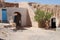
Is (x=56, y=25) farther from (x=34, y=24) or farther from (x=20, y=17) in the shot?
(x=20, y=17)

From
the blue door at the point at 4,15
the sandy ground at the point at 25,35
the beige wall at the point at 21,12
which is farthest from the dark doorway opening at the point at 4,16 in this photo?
the sandy ground at the point at 25,35

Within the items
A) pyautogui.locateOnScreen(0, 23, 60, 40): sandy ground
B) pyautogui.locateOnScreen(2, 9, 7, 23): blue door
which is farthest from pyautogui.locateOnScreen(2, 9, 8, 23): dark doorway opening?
pyautogui.locateOnScreen(0, 23, 60, 40): sandy ground

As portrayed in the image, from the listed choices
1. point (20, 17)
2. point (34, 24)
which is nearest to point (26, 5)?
point (20, 17)

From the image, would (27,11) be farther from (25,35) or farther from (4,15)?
(25,35)

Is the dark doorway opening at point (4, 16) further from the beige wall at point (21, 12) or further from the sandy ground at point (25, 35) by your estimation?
the sandy ground at point (25, 35)

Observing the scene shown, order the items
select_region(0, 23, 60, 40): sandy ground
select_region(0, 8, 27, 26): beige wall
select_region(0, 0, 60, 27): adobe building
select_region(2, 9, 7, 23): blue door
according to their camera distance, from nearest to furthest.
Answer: select_region(0, 23, 60, 40): sandy ground, select_region(2, 9, 7, 23): blue door, select_region(0, 0, 60, 27): adobe building, select_region(0, 8, 27, 26): beige wall

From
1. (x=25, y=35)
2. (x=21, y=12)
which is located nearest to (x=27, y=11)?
(x=21, y=12)

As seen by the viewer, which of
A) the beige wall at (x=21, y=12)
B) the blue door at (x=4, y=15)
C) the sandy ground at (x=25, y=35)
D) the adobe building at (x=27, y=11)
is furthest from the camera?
the beige wall at (x=21, y=12)

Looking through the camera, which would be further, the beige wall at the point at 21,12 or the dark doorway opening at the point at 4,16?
the beige wall at the point at 21,12

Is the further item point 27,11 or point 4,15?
point 27,11

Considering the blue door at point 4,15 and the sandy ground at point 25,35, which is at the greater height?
the blue door at point 4,15

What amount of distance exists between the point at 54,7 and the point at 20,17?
20.8 ft

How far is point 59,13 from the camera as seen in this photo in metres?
29.9

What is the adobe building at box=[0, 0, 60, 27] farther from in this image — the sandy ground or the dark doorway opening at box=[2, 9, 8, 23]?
the sandy ground
